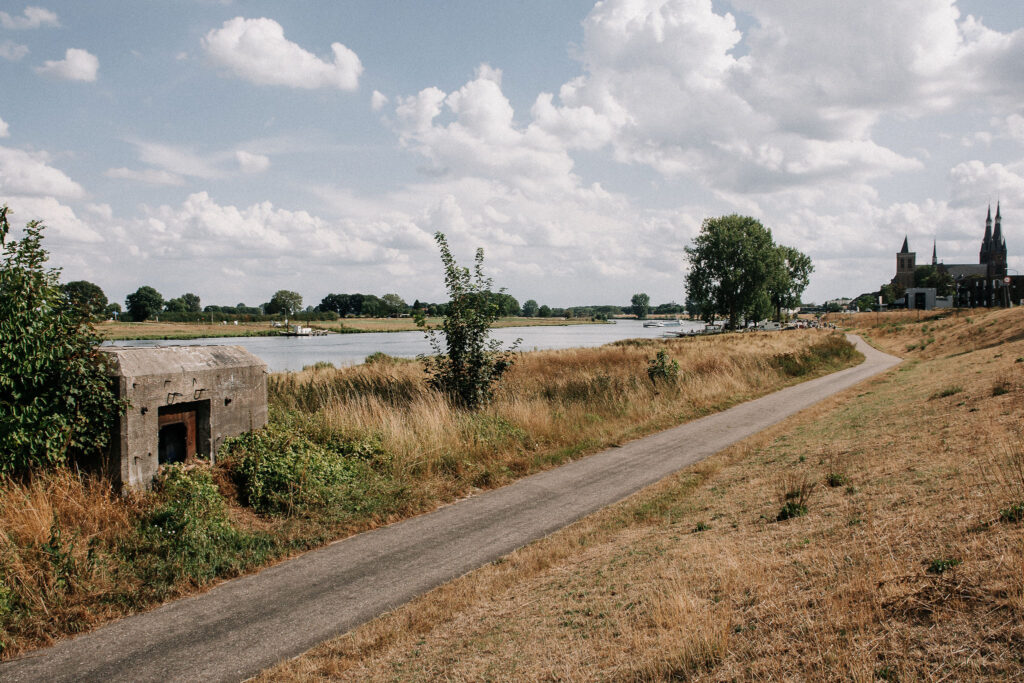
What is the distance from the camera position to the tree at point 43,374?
21.9 feet

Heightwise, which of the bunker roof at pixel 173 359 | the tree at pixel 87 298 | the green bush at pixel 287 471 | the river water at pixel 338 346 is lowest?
the river water at pixel 338 346

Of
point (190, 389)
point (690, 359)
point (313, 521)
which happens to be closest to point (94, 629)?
point (313, 521)

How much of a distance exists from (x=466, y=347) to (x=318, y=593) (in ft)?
28.6

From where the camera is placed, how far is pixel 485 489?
9664 millimetres

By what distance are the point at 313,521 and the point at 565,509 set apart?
342 cm

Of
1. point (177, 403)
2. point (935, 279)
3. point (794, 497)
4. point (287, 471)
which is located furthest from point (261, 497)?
point (935, 279)

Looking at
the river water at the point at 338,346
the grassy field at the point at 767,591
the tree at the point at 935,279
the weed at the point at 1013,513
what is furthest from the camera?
the tree at the point at 935,279

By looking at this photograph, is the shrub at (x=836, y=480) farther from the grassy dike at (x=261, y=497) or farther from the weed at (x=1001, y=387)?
the weed at (x=1001, y=387)

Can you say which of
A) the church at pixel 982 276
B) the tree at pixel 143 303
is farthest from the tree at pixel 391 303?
the church at pixel 982 276

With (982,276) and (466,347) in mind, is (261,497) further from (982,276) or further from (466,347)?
(982,276)

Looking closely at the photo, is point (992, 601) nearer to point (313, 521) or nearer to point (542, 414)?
point (313, 521)

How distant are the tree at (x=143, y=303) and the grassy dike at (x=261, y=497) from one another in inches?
3455

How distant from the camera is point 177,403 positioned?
8180 millimetres

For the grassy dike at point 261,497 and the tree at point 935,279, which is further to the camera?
the tree at point 935,279
